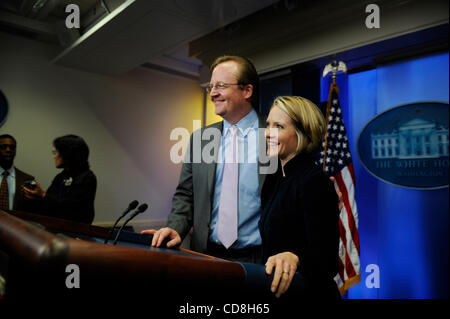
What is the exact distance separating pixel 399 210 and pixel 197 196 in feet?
7.06

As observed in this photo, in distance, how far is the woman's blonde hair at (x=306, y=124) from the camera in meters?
1.04

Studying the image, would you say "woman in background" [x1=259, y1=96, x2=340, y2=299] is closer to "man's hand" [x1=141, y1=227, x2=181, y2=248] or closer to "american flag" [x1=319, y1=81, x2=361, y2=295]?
"man's hand" [x1=141, y1=227, x2=181, y2=248]

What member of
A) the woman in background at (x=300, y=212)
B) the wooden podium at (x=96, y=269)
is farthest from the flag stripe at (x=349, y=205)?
the wooden podium at (x=96, y=269)

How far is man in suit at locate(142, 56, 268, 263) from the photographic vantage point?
1.33m

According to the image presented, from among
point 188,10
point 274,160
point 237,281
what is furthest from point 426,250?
point 188,10

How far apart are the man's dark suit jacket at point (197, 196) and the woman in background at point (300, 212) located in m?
0.31

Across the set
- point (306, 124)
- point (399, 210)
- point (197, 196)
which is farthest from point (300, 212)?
point (399, 210)

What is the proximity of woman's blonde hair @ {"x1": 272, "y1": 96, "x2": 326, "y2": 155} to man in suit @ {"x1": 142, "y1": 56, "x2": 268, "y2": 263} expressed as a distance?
33 cm

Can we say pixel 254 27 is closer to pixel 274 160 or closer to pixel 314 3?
pixel 314 3

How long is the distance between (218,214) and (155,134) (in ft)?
11.7

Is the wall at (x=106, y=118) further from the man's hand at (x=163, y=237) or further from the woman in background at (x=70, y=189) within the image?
the man's hand at (x=163, y=237)

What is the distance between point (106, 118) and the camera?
168 inches

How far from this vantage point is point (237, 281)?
1.95 ft

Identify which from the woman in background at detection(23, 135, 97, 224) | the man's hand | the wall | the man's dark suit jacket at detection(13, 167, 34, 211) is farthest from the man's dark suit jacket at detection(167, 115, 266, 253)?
the wall
